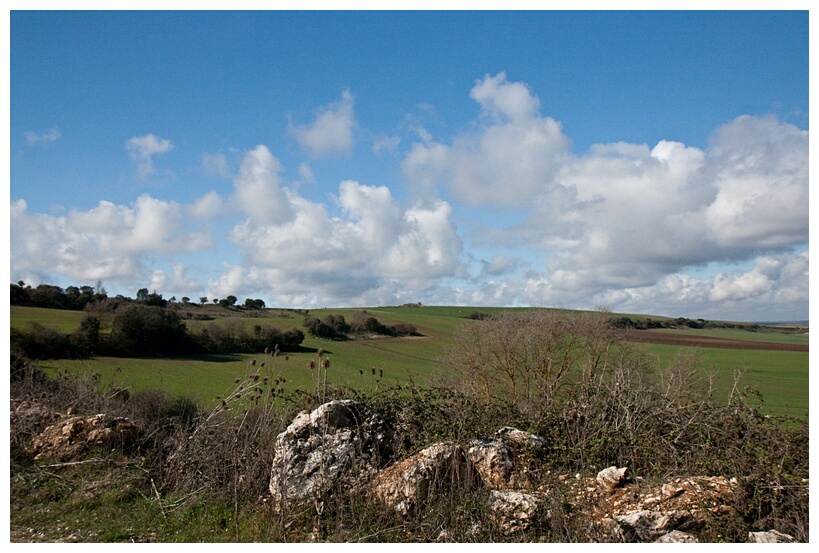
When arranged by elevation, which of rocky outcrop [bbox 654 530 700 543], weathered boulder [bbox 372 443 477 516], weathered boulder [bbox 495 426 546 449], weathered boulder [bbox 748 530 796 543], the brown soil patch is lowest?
the brown soil patch

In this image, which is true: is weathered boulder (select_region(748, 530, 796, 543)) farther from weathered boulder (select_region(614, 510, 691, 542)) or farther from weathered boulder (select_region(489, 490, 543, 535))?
weathered boulder (select_region(489, 490, 543, 535))

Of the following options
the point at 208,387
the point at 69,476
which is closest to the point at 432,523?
the point at 69,476

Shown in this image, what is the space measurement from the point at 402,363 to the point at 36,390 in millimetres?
28164

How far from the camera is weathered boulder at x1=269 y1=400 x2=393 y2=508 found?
19.5 ft

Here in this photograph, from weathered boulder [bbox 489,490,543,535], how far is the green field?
2.84 meters

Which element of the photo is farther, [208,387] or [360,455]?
[208,387]

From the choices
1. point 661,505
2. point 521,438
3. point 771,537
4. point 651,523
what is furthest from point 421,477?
point 771,537

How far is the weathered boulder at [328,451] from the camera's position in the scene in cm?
593

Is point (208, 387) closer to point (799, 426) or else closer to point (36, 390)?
point (36, 390)

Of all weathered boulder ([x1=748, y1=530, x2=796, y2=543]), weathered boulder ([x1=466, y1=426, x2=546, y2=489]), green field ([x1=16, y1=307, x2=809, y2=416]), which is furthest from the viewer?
green field ([x1=16, y1=307, x2=809, y2=416])

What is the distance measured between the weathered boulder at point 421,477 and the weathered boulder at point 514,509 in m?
0.35

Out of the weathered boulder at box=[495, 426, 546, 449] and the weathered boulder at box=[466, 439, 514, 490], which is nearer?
the weathered boulder at box=[466, 439, 514, 490]

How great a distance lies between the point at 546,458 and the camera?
620cm

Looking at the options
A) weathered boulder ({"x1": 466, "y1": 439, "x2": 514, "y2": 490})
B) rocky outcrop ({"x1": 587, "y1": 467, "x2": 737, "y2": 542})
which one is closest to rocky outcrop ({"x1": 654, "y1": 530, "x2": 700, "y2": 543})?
rocky outcrop ({"x1": 587, "y1": 467, "x2": 737, "y2": 542})
